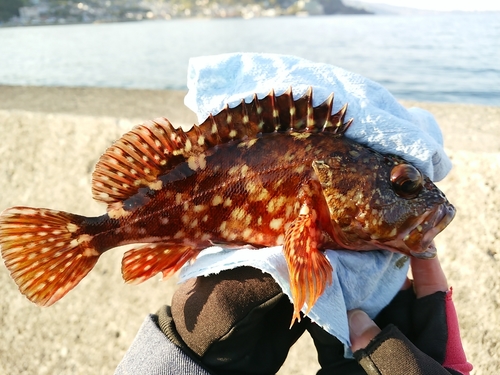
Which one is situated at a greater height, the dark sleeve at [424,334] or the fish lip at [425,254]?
the fish lip at [425,254]

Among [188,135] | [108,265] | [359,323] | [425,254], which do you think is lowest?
[108,265]

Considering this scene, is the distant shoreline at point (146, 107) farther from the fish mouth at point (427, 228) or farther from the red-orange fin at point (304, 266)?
the red-orange fin at point (304, 266)

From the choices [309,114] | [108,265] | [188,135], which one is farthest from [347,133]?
[108,265]

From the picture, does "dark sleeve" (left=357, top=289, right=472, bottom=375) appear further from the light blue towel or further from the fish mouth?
the fish mouth

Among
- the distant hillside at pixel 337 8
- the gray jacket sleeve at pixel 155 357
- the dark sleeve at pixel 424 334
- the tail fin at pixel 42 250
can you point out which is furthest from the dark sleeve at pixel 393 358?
the distant hillside at pixel 337 8

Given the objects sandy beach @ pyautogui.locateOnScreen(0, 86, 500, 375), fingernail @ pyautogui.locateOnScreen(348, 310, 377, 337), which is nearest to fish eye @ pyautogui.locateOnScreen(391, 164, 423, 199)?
fingernail @ pyautogui.locateOnScreen(348, 310, 377, 337)

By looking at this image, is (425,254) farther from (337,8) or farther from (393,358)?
(337,8)
